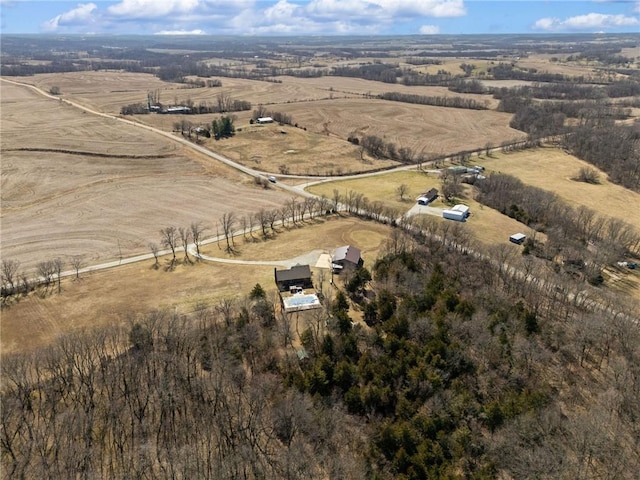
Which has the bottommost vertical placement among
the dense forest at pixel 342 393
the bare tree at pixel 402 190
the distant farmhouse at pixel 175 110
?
the dense forest at pixel 342 393

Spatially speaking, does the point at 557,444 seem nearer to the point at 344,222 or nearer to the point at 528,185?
the point at 344,222

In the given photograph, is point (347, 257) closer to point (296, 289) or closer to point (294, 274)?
point (294, 274)

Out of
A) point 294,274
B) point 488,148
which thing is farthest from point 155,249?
point 488,148

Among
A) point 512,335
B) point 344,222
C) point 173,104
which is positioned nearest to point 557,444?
point 512,335

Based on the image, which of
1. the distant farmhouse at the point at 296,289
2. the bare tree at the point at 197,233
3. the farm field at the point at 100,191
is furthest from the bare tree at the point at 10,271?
the distant farmhouse at the point at 296,289

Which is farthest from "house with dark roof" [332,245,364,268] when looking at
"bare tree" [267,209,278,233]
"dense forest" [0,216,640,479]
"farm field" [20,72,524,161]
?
"farm field" [20,72,524,161]

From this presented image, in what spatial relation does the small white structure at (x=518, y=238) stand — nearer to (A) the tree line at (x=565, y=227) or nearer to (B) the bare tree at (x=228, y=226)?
(A) the tree line at (x=565, y=227)
